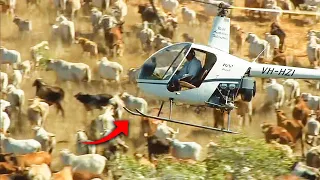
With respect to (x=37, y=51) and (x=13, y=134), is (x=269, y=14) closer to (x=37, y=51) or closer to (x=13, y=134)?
(x=37, y=51)

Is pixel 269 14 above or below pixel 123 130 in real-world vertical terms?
above

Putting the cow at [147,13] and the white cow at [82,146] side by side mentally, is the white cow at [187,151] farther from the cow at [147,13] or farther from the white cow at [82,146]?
the cow at [147,13]

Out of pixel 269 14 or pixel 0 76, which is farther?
pixel 269 14

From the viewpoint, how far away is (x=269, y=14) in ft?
92.6

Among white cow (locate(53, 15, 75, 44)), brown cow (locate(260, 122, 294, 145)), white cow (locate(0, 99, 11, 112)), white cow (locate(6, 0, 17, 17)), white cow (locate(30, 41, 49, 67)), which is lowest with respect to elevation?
brown cow (locate(260, 122, 294, 145))

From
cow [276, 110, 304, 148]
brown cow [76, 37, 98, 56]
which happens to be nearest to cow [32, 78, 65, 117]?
brown cow [76, 37, 98, 56]

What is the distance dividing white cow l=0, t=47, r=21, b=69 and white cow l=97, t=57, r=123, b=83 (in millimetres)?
2030

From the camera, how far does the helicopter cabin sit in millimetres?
15414

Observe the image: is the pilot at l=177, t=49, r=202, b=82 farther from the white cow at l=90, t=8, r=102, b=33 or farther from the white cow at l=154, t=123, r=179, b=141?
the white cow at l=90, t=8, r=102, b=33

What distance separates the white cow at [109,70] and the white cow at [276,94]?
3.46 meters

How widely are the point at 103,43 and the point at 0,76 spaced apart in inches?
172

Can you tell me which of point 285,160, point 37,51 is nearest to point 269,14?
point 37,51

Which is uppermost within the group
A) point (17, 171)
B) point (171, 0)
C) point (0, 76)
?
point (171, 0)

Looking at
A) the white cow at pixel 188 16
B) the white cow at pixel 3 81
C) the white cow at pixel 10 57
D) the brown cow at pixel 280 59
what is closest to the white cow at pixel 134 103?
the white cow at pixel 3 81
